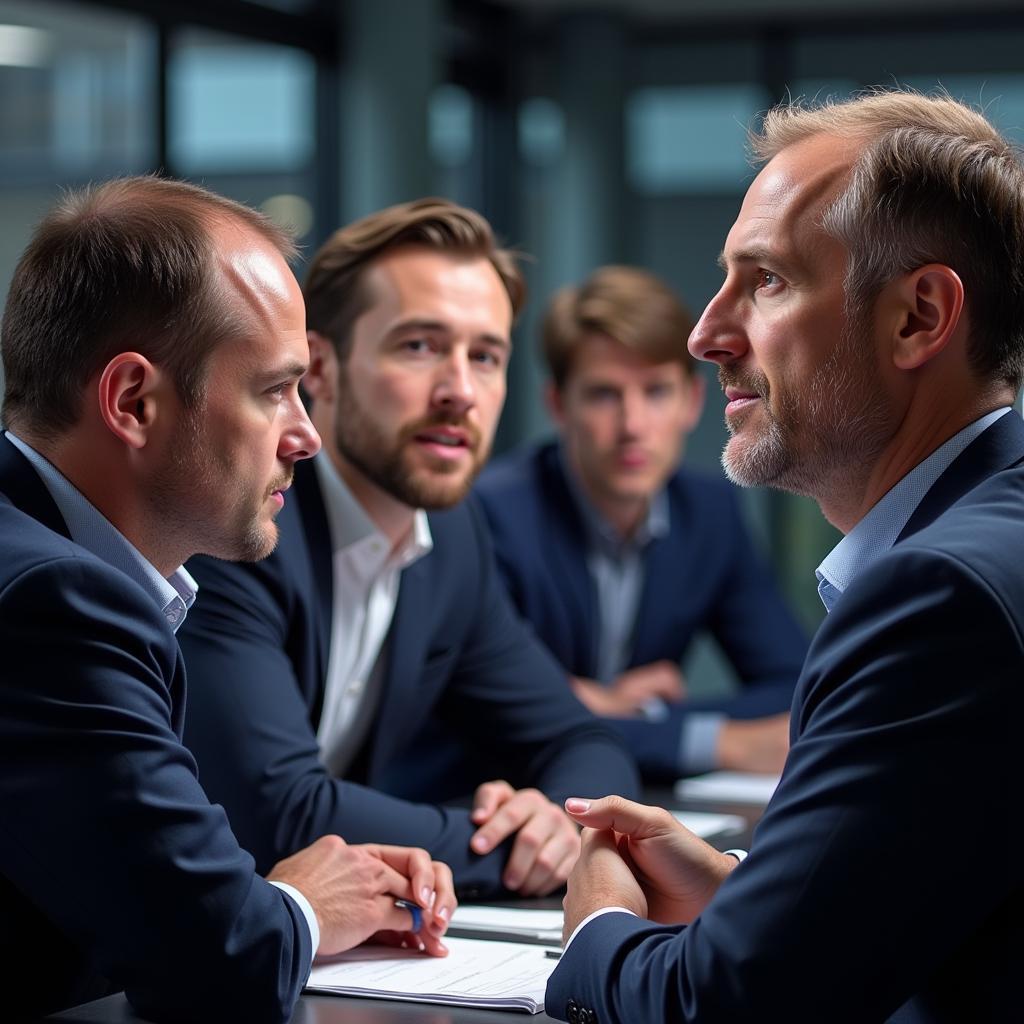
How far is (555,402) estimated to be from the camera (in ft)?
12.6

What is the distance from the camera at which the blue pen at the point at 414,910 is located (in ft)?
5.71

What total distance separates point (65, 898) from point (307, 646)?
90 cm

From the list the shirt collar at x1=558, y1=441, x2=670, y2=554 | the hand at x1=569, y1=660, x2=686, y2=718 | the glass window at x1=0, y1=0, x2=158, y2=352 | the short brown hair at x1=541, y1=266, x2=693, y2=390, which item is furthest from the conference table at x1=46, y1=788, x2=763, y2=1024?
the glass window at x1=0, y1=0, x2=158, y2=352

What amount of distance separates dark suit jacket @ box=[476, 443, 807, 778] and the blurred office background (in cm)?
219

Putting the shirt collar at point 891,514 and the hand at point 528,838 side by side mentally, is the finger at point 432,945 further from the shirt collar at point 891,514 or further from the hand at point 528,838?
the shirt collar at point 891,514

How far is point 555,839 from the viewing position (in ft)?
6.87

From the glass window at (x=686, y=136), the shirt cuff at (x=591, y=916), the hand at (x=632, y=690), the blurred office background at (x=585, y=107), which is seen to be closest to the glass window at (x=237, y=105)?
the blurred office background at (x=585, y=107)

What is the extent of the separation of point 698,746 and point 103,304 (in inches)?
68.4

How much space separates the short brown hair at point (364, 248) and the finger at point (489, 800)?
0.79 metres

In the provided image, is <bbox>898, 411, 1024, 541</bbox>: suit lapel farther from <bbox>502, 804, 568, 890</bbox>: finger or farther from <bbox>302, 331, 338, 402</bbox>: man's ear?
<bbox>302, 331, 338, 402</bbox>: man's ear

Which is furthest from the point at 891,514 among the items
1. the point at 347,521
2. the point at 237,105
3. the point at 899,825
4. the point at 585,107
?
the point at 585,107

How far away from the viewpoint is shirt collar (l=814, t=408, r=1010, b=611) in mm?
1476

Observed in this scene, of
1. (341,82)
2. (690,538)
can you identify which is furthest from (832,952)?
(341,82)

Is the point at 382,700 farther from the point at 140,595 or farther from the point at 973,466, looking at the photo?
the point at 973,466
